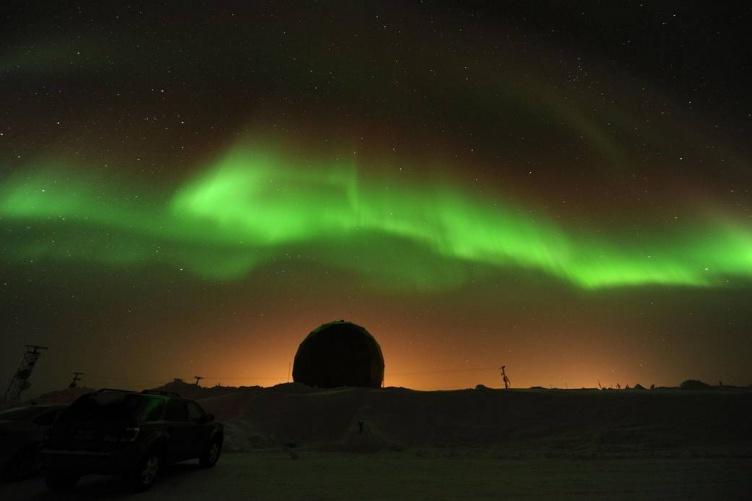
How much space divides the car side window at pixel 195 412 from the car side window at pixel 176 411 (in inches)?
12.0

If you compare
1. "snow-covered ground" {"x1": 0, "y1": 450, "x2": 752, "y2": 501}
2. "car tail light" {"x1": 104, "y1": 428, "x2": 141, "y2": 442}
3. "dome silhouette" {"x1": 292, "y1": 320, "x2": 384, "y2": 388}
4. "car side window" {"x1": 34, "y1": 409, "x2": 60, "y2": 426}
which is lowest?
"snow-covered ground" {"x1": 0, "y1": 450, "x2": 752, "y2": 501}

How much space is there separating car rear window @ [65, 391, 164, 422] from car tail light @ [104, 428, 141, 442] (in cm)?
21

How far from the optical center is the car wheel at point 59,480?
7805 mm

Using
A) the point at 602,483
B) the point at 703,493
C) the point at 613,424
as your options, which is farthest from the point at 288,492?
the point at 613,424

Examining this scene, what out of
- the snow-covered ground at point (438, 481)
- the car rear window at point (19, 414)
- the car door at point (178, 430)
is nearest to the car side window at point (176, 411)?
the car door at point (178, 430)

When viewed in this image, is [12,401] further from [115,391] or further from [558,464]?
[558,464]

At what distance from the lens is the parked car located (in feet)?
28.6

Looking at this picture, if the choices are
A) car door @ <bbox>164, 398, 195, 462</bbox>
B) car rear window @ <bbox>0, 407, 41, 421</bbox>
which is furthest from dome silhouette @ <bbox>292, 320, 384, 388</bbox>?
car rear window @ <bbox>0, 407, 41, 421</bbox>

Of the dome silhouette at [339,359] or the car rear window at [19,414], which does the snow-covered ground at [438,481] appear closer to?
the car rear window at [19,414]

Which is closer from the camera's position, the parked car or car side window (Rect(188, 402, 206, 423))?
the parked car

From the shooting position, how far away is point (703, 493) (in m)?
7.09

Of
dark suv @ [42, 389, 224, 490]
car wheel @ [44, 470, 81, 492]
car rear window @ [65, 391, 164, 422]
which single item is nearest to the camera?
dark suv @ [42, 389, 224, 490]

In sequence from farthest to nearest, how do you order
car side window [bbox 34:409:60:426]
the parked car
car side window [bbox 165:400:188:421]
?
car side window [bbox 34:409:60:426] < car side window [bbox 165:400:188:421] < the parked car

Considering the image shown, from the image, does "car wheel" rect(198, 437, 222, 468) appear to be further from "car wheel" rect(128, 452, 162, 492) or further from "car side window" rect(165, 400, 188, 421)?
"car wheel" rect(128, 452, 162, 492)
